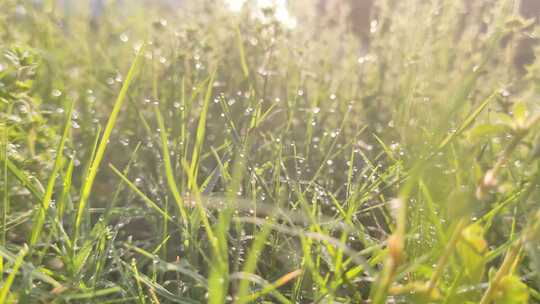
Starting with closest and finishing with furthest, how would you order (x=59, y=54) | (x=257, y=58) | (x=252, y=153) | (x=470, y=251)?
1. (x=470, y=251)
2. (x=252, y=153)
3. (x=257, y=58)
4. (x=59, y=54)

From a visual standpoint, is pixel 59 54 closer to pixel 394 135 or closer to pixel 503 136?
pixel 394 135

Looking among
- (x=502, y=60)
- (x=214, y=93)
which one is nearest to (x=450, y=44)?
(x=502, y=60)

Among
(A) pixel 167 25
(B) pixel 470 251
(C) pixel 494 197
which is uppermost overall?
(A) pixel 167 25

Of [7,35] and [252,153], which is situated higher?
[7,35]

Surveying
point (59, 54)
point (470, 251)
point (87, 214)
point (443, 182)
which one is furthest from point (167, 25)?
point (470, 251)

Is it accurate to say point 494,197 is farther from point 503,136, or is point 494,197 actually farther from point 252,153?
point 252,153

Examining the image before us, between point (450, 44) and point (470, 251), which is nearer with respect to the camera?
point (470, 251)

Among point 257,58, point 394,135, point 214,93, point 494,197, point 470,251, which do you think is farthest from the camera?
point 257,58
